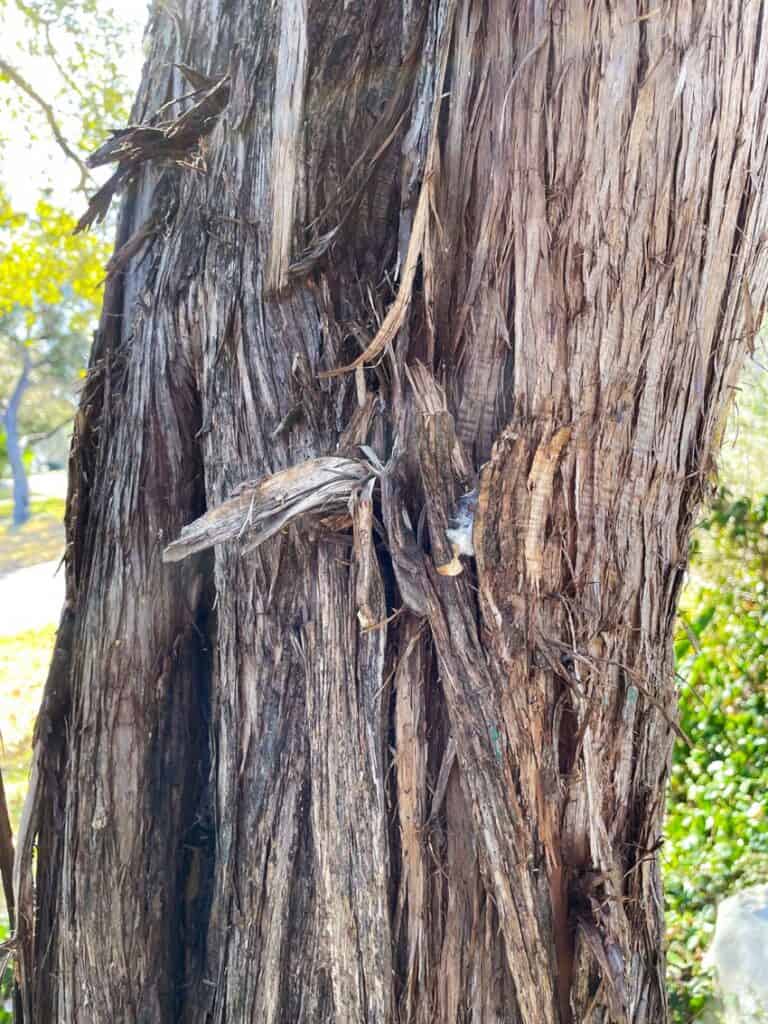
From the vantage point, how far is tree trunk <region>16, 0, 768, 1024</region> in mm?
1555

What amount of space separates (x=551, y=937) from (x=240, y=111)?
1.72 m

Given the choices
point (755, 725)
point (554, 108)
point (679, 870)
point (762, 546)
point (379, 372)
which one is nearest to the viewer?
point (554, 108)

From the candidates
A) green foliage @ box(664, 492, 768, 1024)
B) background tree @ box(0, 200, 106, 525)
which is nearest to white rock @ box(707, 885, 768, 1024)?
green foliage @ box(664, 492, 768, 1024)

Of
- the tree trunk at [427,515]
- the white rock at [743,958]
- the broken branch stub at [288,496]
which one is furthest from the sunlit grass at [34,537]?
the broken branch stub at [288,496]

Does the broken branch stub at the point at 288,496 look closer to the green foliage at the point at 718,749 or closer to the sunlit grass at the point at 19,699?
the green foliage at the point at 718,749

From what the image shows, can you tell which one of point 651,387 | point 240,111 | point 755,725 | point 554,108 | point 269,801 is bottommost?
point 755,725

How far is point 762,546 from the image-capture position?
5.93 metres

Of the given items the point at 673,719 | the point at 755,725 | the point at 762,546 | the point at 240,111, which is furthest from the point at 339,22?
the point at 762,546

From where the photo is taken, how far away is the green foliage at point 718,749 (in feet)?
13.6

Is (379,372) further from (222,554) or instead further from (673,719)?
(673,719)

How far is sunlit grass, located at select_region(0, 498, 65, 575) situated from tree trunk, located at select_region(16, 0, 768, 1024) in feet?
48.9

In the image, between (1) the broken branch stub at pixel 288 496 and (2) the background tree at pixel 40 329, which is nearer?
(1) the broken branch stub at pixel 288 496

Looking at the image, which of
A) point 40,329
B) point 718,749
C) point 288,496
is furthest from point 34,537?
point 288,496

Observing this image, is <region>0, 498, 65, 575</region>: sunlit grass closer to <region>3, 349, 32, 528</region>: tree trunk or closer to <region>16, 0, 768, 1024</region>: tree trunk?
<region>3, 349, 32, 528</region>: tree trunk
